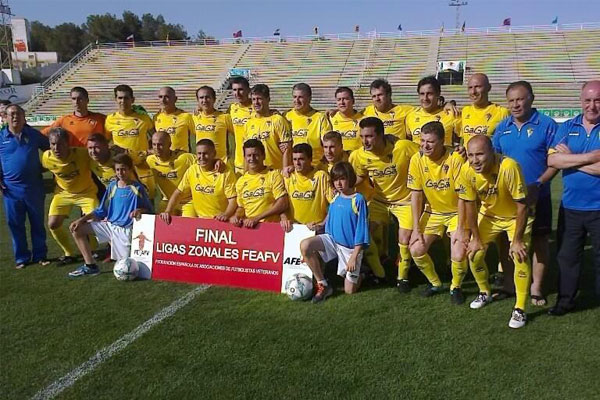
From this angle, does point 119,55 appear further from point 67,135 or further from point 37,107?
point 67,135

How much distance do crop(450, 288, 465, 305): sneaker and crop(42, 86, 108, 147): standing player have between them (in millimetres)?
4757

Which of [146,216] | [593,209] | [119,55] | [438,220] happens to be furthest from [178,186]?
[119,55]

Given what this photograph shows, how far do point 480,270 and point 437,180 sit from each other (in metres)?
0.94

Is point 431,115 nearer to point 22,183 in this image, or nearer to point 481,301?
point 481,301

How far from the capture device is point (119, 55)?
44062 mm

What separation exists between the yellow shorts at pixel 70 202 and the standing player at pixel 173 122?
1288 mm

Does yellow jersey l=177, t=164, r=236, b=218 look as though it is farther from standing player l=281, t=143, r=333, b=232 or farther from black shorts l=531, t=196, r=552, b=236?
black shorts l=531, t=196, r=552, b=236

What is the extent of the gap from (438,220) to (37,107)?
35.9m

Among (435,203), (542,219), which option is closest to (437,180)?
(435,203)

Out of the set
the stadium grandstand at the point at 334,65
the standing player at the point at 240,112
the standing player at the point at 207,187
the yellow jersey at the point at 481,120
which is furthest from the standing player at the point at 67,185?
the stadium grandstand at the point at 334,65

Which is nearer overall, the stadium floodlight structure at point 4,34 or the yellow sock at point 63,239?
the yellow sock at point 63,239

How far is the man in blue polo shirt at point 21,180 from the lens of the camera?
20.6 feet

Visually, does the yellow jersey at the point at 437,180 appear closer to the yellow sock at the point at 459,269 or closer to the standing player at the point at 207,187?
the yellow sock at the point at 459,269

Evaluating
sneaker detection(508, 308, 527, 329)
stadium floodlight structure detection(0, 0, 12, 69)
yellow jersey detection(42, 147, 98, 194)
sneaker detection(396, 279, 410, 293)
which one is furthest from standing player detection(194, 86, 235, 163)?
stadium floodlight structure detection(0, 0, 12, 69)
